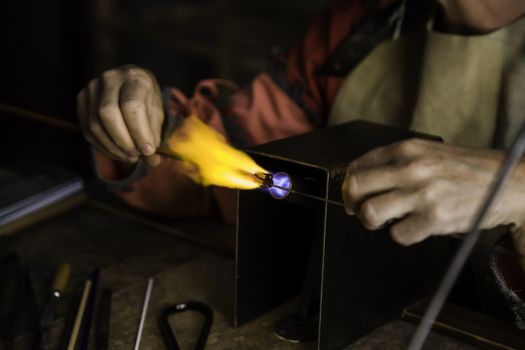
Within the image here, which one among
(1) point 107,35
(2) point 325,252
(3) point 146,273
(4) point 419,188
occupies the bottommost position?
(1) point 107,35

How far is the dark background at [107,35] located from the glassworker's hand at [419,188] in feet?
7.22

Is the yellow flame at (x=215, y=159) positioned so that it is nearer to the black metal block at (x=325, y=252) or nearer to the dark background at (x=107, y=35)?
the black metal block at (x=325, y=252)

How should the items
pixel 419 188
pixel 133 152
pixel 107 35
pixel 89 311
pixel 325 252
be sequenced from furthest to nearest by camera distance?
pixel 107 35, pixel 133 152, pixel 89 311, pixel 325 252, pixel 419 188

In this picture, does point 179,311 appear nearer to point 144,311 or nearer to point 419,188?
point 144,311

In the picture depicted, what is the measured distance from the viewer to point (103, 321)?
99cm

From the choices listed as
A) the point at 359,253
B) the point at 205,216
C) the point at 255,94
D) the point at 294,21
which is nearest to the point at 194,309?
the point at 359,253

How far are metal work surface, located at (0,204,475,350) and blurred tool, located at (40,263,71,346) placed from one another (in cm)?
1

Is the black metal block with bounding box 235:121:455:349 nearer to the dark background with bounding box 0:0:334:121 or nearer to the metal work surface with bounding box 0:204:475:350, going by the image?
the metal work surface with bounding box 0:204:475:350

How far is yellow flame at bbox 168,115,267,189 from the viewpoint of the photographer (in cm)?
94

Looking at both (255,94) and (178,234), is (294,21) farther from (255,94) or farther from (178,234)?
(178,234)

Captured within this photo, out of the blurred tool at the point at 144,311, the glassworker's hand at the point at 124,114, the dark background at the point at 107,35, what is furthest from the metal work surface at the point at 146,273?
the dark background at the point at 107,35

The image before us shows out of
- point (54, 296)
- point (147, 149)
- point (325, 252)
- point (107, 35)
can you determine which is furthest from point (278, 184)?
point (107, 35)

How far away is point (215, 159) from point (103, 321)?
0.85 feet

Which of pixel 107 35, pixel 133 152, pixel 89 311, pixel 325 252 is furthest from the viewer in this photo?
pixel 107 35
